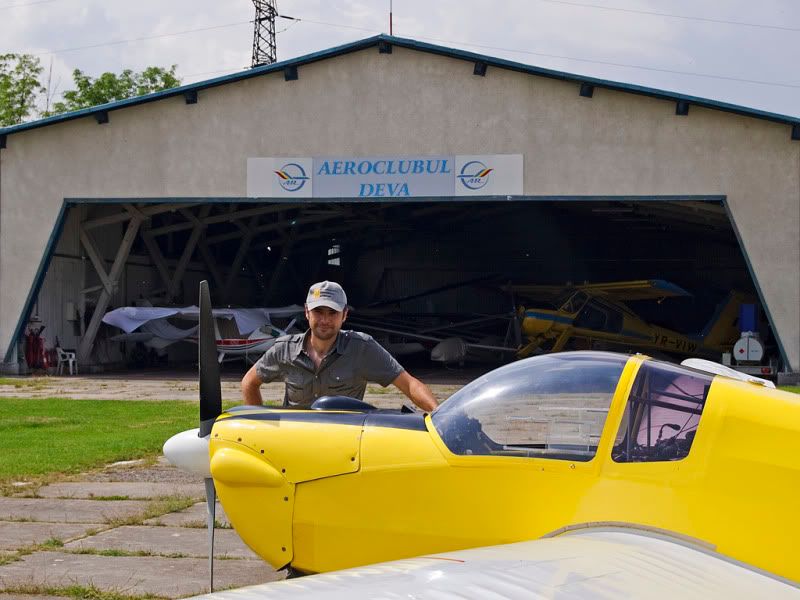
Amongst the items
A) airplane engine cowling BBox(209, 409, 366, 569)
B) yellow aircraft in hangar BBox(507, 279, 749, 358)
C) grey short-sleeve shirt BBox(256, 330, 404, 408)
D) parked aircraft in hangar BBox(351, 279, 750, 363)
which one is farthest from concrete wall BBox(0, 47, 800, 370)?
airplane engine cowling BBox(209, 409, 366, 569)

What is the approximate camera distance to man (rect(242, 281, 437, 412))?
224 inches

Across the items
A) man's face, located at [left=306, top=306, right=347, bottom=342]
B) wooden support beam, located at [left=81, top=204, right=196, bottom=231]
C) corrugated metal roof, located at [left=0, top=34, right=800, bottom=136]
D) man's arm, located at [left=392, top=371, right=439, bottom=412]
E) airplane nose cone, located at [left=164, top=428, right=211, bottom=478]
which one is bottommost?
airplane nose cone, located at [left=164, top=428, right=211, bottom=478]

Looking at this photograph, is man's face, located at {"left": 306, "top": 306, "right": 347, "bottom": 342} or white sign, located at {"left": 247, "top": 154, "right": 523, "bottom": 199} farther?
white sign, located at {"left": 247, "top": 154, "right": 523, "bottom": 199}

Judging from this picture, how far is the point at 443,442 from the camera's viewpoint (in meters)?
4.23

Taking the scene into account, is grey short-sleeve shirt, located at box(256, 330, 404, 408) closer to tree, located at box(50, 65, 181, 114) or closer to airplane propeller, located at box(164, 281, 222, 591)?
airplane propeller, located at box(164, 281, 222, 591)

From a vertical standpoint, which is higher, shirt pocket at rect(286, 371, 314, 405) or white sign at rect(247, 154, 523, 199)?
white sign at rect(247, 154, 523, 199)

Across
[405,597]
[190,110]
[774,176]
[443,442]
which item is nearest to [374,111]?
Result: [190,110]

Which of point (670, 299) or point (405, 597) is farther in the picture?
point (670, 299)

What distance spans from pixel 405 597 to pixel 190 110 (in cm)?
2189

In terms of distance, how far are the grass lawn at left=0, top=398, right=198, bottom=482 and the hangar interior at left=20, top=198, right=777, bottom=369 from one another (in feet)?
39.3

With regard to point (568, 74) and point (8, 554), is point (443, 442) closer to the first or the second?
point (8, 554)

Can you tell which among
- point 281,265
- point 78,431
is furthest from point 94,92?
point 78,431

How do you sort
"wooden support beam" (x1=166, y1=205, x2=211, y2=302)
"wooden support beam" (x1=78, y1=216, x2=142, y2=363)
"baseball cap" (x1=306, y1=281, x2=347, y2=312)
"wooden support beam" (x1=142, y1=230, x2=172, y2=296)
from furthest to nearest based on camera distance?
"wooden support beam" (x1=166, y1=205, x2=211, y2=302) → "wooden support beam" (x1=142, y1=230, x2=172, y2=296) → "wooden support beam" (x1=78, y1=216, x2=142, y2=363) → "baseball cap" (x1=306, y1=281, x2=347, y2=312)

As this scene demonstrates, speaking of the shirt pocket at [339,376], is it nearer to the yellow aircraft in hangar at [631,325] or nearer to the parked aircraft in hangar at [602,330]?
the parked aircraft in hangar at [602,330]
